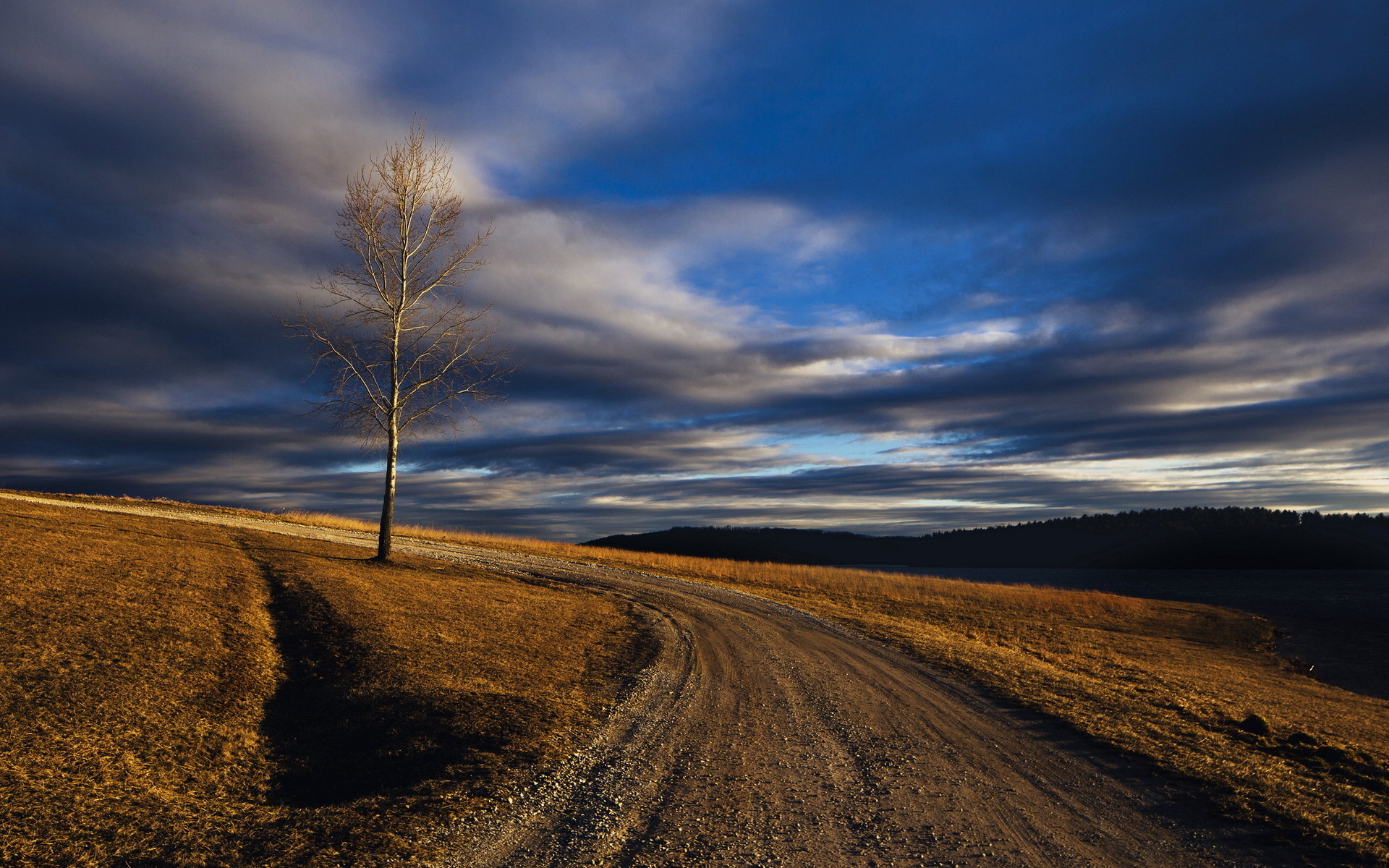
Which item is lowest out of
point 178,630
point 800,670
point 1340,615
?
point 1340,615

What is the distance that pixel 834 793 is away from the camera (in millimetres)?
7684

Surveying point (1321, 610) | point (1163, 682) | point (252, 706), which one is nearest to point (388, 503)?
point (252, 706)

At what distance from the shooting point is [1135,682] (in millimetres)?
15391

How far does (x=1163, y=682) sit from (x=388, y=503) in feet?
81.1

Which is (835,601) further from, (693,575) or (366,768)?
(366,768)

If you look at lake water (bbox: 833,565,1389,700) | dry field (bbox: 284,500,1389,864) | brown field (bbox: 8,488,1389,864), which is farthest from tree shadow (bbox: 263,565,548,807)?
lake water (bbox: 833,565,1389,700)

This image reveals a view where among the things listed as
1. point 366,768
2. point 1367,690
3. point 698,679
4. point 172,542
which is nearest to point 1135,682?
point 698,679

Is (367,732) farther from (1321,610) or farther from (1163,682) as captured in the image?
(1321,610)

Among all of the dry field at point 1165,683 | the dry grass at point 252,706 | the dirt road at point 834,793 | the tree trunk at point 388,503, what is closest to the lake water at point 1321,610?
the dry field at point 1165,683

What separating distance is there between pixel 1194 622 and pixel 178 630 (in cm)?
4503

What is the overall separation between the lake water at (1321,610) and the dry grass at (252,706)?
26.6 metres

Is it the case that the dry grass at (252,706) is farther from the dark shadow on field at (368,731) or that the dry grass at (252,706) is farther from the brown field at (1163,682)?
the brown field at (1163,682)

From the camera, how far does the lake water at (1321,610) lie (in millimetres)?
26438

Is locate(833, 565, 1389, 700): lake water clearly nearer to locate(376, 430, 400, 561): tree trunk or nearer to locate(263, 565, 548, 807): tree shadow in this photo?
locate(263, 565, 548, 807): tree shadow
